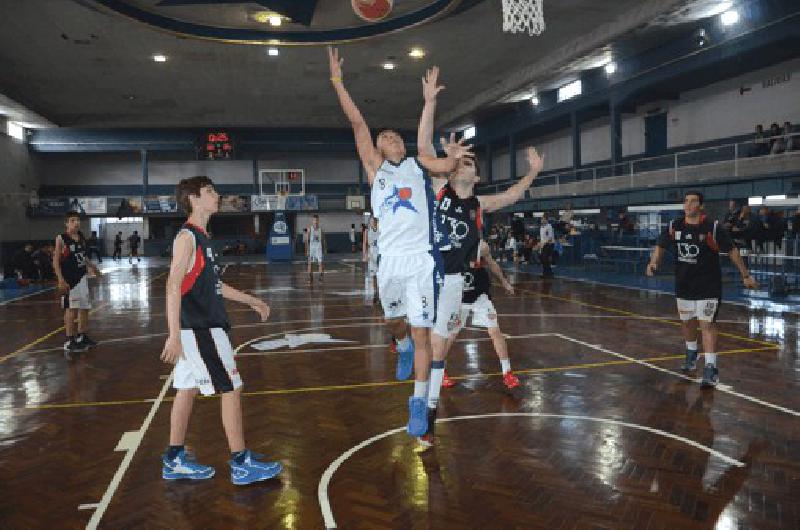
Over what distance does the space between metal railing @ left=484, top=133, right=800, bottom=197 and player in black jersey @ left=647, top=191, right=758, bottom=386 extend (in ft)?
40.5

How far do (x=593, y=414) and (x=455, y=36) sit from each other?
57.5 feet

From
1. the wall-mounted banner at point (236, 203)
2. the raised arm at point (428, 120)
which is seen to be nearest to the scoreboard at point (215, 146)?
the wall-mounted banner at point (236, 203)

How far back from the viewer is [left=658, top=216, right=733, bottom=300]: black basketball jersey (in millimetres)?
6173

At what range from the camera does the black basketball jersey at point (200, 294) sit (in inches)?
151

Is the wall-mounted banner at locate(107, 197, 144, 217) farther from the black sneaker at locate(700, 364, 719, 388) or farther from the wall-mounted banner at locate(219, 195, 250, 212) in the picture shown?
the black sneaker at locate(700, 364, 719, 388)

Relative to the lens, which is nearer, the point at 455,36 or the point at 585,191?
the point at 455,36

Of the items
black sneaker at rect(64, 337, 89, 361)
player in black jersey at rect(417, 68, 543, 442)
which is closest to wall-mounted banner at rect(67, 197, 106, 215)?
black sneaker at rect(64, 337, 89, 361)

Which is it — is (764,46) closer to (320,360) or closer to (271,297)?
(271,297)

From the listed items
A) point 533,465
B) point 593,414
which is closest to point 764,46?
point 593,414

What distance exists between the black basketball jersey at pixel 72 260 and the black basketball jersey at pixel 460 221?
5.93 m

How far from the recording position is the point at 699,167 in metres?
19.6

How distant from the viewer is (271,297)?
14656mm

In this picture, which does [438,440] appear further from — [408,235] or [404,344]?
[408,235]

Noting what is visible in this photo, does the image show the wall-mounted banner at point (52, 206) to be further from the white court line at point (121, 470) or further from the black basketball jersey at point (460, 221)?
the black basketball jersey at point (460, 221)
